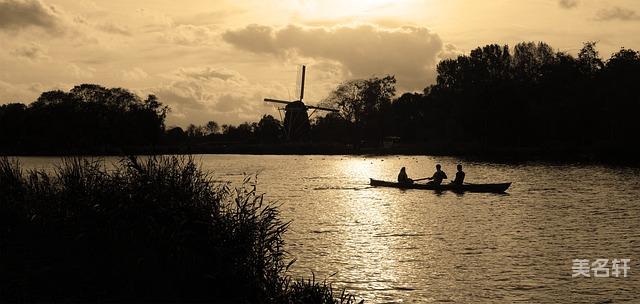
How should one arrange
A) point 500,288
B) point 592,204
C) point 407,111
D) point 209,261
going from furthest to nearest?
1. point 407,111
2. point 592,204
3. point 500,288
4. point 209,261

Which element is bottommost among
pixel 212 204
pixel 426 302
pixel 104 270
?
pixel 426 302

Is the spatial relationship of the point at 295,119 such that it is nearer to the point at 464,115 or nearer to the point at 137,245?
the point at 464,115

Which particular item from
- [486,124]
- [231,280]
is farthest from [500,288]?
[486,124]

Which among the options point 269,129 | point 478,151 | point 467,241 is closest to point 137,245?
point 467,241

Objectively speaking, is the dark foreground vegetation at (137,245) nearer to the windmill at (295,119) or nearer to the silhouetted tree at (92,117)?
the silhouetted tree at (92,117)

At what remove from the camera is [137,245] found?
50.3 ft

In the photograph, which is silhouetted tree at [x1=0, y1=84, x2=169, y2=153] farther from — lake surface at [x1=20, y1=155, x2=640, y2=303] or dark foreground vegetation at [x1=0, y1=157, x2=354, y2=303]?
dark foreground vegetation at [x1=0, y1=157, x2=354, y2=303]

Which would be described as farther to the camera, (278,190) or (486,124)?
(486,124)

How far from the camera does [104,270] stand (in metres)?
15.4

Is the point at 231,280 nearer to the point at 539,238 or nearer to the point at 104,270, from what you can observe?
the point at 104,270

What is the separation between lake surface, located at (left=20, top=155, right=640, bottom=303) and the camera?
20328 millimetres

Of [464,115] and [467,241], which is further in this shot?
[464,115]

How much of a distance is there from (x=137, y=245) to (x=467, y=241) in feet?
57.8

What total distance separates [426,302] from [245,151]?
128316 millimetres
